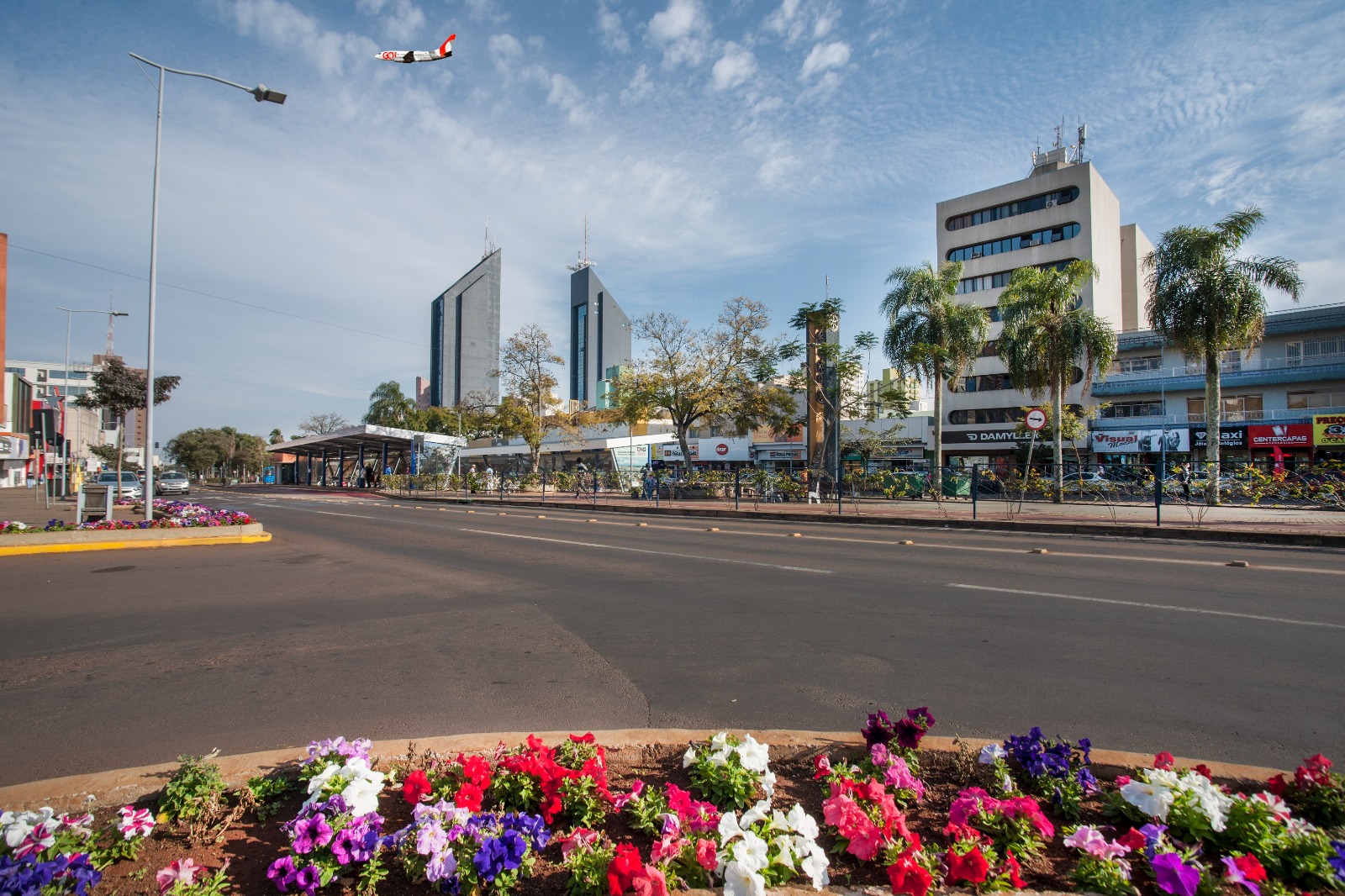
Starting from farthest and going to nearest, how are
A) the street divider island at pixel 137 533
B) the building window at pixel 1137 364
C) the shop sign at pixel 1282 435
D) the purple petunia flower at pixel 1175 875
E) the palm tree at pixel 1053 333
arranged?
the building window at pixel 1137 364 < the shop sign at pixel 1282 435 < the palm tree at pixel 1053 333 < the street divider island at pixel 137 533 < the purple petunia flower at pixel 1175 875

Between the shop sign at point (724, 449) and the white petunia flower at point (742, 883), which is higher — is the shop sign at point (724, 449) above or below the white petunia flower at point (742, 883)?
above

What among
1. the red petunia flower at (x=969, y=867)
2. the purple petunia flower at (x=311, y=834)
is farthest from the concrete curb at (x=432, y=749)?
the red petunia flower at (x=969, y=867)

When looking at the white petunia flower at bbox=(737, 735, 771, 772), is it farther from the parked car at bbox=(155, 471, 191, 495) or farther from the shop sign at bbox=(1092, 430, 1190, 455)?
the parked car at bbox=(155, 471, 191, 495)

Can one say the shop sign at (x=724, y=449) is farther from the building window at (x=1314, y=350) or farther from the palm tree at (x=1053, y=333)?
the building window at (x=1314, y=350)

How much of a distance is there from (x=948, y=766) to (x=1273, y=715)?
236cm

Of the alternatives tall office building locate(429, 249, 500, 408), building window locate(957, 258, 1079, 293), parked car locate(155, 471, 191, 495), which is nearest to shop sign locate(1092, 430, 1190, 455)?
building window locate(957, 258, 1079, 293)

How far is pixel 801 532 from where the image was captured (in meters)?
16.4

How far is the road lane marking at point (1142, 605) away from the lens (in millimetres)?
6311

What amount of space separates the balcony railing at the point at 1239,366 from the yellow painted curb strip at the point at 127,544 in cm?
4354

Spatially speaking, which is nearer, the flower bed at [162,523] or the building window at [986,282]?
the flower bed at [162,523]

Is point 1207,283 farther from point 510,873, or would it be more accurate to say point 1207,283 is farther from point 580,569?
point 510,873

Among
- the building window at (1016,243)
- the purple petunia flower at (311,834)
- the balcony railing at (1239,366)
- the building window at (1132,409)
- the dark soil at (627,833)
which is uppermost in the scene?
the building window at (1016,243)

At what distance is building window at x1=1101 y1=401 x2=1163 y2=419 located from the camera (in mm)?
43153

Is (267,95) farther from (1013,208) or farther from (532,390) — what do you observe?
(1013,208)
